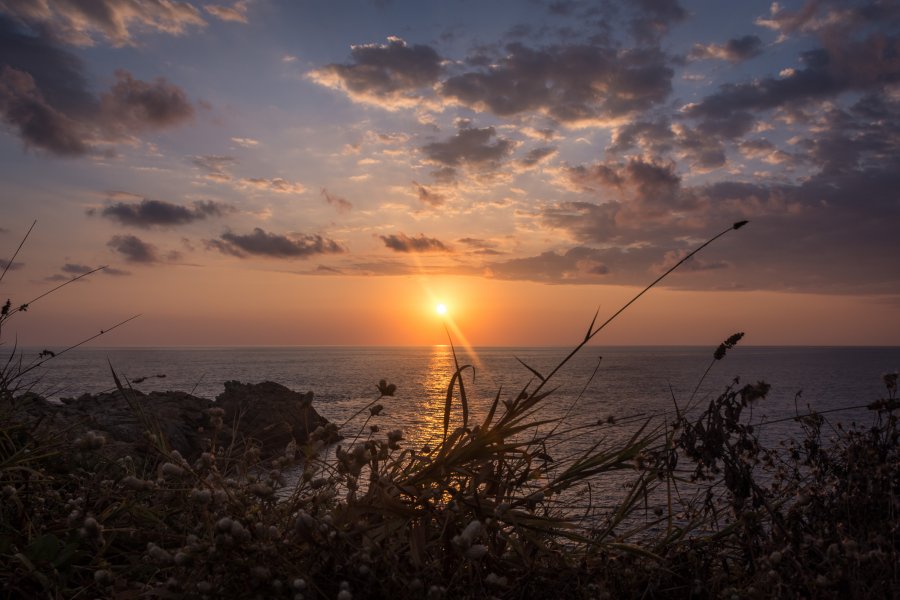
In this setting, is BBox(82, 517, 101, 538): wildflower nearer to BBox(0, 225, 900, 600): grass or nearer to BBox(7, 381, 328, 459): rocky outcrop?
BBox(0, 225, 900, 600): grass

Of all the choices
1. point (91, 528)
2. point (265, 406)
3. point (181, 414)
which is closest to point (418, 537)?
point (91, 528)

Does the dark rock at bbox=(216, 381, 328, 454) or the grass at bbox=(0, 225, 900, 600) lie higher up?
the grass at bbox=(0, 225, 900, 600)

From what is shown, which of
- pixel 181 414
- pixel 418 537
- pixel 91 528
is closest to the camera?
pixel 91 528

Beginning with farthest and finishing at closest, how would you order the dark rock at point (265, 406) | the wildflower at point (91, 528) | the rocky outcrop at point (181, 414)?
1. the dark rock at point (265, 406)
2. the rocky outcrop at point (181, 414)
3. the wildflower at point (91, 528)

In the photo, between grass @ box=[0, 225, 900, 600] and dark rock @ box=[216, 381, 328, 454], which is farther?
dark rock @ box=[216, 381, 328, 454]

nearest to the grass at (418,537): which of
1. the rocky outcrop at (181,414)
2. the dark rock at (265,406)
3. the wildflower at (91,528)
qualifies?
the wildflower at (91,528)

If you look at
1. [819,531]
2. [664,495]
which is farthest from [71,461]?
[664,495]

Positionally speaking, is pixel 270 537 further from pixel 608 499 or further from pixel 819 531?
pixel 608 499

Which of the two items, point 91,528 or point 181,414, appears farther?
point 181,414

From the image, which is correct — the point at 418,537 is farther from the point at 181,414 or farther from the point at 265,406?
the point at 265,406

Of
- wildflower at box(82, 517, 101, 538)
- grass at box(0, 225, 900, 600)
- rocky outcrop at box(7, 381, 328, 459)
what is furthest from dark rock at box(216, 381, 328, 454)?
wildflower at box(82, 517, 101, 538)

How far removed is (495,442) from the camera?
379 centimetres

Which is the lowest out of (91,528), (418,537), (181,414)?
(181,414)

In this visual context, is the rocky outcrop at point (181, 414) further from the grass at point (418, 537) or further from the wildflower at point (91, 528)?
the wildflower at point (91, 528)
